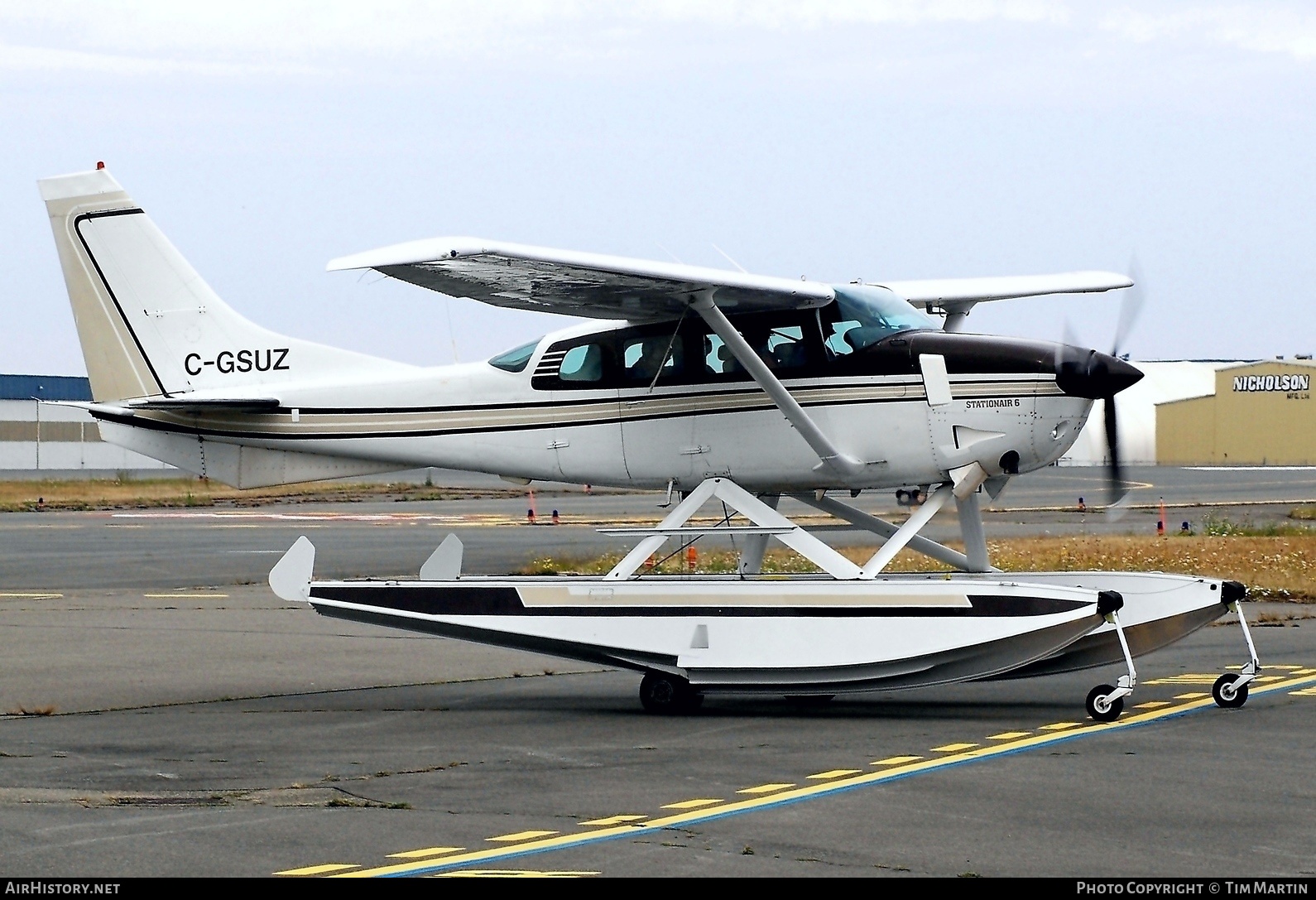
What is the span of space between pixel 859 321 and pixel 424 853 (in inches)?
265

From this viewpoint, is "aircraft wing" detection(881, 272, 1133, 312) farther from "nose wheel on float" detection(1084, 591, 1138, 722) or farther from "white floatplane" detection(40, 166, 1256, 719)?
"nose wheel on float" detection(1084, 591, 1138, 722)

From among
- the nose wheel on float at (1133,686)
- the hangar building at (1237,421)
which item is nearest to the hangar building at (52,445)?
the hangar building at (1237,421)

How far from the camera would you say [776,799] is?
26.5ft

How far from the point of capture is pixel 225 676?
45.5ft

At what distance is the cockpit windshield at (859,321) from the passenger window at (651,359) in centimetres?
126

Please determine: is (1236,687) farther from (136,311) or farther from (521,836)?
(136,311)

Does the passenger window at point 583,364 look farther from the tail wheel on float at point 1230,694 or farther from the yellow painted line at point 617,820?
the yellow painted line at point 617,820

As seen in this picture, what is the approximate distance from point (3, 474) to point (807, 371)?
71306 millimetres

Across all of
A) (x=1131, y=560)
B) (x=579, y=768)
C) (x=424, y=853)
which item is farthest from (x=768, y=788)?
(x=1131, y=560)

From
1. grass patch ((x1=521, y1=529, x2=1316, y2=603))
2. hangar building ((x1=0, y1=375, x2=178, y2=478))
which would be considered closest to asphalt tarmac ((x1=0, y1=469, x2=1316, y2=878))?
grass patch ((x1=521, y1=529, x2=1316, y2=603))

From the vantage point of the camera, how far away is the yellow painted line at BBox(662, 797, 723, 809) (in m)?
7.88

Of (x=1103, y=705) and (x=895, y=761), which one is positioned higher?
(x=1103, y=705)

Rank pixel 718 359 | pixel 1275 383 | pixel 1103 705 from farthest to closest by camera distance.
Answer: pixel 1275 383
pixel 718 359
pixel 1103 705
